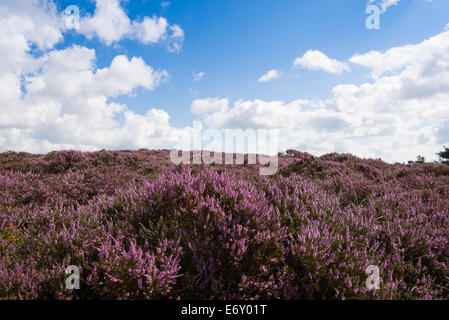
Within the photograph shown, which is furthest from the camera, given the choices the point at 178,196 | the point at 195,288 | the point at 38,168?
the point at 38,168

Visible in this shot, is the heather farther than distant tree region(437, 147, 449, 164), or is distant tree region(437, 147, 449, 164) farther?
distant tree region(437, 147, 449, 164)

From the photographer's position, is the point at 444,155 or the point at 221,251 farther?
the point at 444,155

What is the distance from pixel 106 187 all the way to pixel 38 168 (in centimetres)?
421

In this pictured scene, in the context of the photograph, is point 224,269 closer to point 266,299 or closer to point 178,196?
point 266,299

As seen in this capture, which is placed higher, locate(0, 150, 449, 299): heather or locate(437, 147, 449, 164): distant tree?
locate(437, 147, 449, 164): distant tree

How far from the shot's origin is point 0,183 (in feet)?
20.7

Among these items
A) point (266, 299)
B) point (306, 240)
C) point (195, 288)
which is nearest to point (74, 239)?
point (195, 288)

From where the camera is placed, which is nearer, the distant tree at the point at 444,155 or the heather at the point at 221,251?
the heather at the point at 221,251

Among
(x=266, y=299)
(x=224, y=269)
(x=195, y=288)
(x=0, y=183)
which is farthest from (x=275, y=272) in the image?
(x=0, y=183)

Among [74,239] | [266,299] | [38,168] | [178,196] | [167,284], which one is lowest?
[266,299]

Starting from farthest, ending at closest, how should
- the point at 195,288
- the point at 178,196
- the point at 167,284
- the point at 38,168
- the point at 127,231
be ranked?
the point at 38,168, the point at 178,196, the point at 127,231, the point at 195,288, the point at 167,284

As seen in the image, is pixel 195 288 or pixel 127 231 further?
pixel 127 231

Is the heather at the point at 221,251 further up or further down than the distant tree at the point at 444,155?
further down
